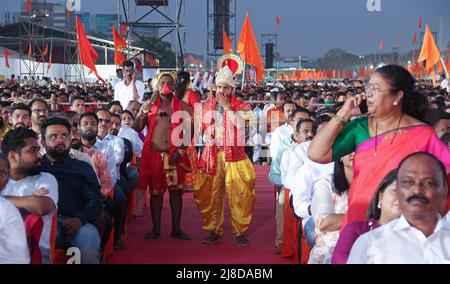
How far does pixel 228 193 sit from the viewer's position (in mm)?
6898

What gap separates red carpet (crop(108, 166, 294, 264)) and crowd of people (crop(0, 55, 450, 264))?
0.13 metres

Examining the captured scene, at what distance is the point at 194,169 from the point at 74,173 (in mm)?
2357

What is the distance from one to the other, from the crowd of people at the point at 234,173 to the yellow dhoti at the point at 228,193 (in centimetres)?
1

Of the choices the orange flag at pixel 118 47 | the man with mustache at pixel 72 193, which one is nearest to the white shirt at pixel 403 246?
the man with mustache at pixel 72 193

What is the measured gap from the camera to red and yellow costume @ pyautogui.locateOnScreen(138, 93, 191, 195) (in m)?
7.15

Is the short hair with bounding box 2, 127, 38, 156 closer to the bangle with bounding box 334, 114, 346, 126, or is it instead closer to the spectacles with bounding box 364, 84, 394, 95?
the bangle with bounding box 334, 114, 346, 126

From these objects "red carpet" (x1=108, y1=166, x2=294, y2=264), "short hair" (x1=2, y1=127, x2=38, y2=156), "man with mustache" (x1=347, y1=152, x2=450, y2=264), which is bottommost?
"red carpet" (x1=108, y1=166, x2=294, y2=264)

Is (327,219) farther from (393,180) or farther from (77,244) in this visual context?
(77,244)

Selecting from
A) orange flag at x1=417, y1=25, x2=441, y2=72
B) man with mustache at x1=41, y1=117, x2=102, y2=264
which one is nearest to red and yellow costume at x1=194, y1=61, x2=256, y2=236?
man with mustache at x1=41, y1=117, x2=102, y2=264

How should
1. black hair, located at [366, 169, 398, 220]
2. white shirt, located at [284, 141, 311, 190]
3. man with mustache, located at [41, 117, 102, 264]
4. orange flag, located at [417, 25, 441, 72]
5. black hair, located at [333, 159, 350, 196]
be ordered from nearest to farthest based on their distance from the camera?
black hair, located at [366, 169, 398, 220]
black hair, located at [333, 159, 350, 196]
man with mustache, located at [41, 117, 102, 264]
white shirt, located at [284, 141, 311, 190]
orange flag, located at [417, 25, 441, 72]

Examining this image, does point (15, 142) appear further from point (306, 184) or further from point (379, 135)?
point (379, 135)

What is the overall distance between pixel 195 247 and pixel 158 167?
89 centimetres

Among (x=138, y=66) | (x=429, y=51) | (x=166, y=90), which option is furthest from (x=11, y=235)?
(x=429, y=51)

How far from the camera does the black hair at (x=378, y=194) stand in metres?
3.17
